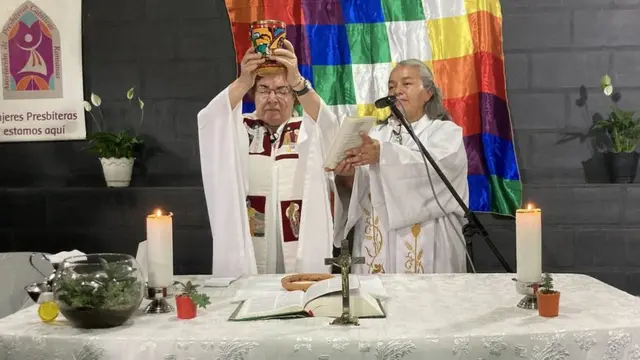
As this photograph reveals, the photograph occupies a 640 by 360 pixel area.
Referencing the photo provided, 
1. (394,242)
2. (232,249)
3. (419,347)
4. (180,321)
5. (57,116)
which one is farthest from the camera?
(57,116)

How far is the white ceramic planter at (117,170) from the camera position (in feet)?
11.7

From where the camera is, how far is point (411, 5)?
3.55 metres

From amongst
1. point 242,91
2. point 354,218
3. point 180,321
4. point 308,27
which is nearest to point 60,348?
point 180,321

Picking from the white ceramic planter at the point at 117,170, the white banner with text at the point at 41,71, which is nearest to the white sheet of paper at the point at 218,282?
the white ceramic planter at the point at 117,170

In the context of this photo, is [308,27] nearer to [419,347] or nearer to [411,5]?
[411,5]

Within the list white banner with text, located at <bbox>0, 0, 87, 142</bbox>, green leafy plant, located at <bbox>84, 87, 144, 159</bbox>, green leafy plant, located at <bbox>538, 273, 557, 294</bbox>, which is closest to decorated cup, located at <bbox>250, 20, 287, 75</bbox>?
green leafy plant, located at <bbox>538, 273, 557, 294</bbox>

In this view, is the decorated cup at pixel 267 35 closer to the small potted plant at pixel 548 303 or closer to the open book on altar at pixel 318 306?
the open book on altar at pixel 318 306

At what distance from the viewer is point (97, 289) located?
1.53 m

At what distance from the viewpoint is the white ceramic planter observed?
141 inches

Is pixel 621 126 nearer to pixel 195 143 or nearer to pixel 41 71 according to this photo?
pixel 195 143

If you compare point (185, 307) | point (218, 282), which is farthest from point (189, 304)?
point (218, 282)

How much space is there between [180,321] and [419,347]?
0.59m

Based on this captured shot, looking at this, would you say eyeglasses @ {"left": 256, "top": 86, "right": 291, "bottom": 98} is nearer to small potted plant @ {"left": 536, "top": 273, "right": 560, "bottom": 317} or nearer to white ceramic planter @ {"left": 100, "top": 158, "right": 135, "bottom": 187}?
white ceramic planter @ {"left": 100, "top": 158, "right": 135, "bottom": 187}

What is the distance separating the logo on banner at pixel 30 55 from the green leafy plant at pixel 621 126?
2972mm
